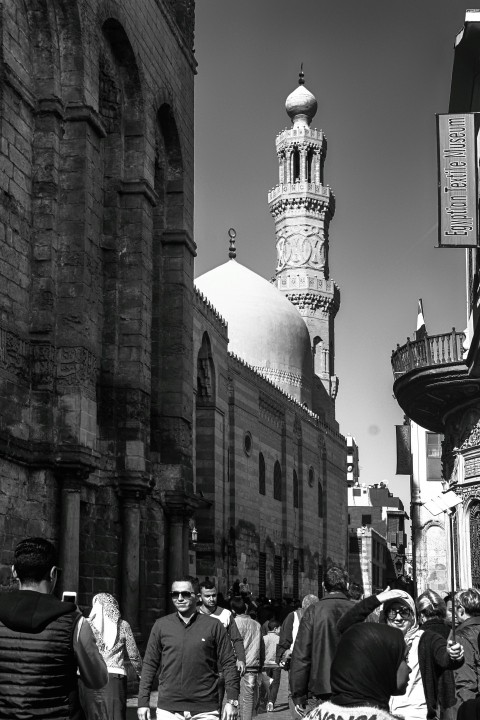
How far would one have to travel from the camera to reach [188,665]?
687cm

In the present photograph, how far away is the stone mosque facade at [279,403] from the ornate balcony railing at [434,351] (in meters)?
8.37

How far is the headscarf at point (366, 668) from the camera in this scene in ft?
12.4

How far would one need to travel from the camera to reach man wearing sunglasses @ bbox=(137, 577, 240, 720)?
6855mm

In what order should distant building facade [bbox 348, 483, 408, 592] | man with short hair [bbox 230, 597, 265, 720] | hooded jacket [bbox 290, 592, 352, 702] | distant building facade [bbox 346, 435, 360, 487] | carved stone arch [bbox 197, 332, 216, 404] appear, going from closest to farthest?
hooded jacket [bbox 290, 592, 352, 702]
man with short hair [bbox 230, 597, 265, 720]
carved stone arch [bbox 197, 332, 216, 404]
distant building facade [bbox 348, 483, 408, 592]
distant building facade [bbox 346, 435, 360, 487]

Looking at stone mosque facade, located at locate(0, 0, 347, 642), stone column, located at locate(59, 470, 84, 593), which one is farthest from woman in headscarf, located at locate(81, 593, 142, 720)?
stone column, located at locate(59, 470, 84, 593)

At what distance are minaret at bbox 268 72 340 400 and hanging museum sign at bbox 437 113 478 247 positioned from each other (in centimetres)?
4125

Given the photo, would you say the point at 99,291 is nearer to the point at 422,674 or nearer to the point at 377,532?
the point at 422,674

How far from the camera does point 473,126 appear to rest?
59.1 feet

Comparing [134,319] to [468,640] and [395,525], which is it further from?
[395,525]

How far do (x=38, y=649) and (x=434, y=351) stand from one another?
1735cm

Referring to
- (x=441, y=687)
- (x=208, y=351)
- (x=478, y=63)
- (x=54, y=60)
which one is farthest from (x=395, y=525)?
(x=441, y=687)

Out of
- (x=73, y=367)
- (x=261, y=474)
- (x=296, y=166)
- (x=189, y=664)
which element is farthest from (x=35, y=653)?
(x=296, y=166)

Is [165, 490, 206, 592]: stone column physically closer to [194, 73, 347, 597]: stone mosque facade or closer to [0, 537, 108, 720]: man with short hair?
[194, 73, 347, 597]: stone mosque facade

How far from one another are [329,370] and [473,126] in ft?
141
